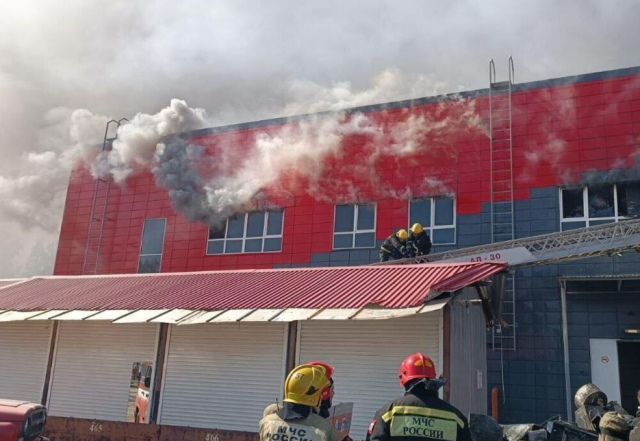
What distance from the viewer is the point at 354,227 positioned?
1714 cm

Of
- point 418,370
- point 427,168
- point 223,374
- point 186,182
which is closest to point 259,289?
point 223,374

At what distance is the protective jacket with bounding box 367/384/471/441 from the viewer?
401cm

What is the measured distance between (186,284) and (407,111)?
8.53 m

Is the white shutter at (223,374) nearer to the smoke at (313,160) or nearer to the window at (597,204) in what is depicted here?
the smoke at (313,160)

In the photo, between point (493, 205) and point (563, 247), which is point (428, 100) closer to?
point (493, 205)

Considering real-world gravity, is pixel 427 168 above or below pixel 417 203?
above

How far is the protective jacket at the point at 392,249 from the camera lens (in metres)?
14.4

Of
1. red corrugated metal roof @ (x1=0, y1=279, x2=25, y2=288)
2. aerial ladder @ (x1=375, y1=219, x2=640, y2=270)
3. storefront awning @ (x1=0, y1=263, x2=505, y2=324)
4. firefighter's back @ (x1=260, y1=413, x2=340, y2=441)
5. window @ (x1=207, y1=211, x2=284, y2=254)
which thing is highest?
window @ (x1=207, y1=211, x2=284, y2=254)

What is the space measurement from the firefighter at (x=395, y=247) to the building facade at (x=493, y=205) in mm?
1672

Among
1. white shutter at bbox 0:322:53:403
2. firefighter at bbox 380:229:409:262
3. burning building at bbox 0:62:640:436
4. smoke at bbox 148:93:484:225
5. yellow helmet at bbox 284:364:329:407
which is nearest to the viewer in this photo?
yellow helmet at bbox 284:364:329:407

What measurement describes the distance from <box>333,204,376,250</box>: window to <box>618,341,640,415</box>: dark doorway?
688 cm

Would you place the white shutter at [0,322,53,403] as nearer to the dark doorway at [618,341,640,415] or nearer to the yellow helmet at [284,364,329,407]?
the yellow helmet at [284,364,329,407]

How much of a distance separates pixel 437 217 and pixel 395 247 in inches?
91.2

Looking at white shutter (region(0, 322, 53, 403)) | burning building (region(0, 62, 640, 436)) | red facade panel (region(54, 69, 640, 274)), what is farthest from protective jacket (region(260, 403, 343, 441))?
red facade panel (region(54, 69, 640, 274))
